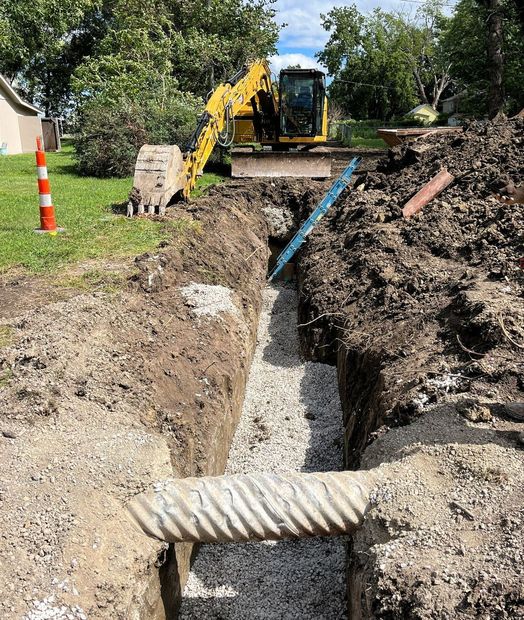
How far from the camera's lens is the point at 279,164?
13.7 m

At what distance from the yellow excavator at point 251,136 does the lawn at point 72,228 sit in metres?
0.93

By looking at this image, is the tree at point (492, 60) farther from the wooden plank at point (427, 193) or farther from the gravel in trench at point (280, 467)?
the gravel in trench at point (280, 467)

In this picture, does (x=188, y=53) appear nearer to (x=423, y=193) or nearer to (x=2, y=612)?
(x=423, y=193)

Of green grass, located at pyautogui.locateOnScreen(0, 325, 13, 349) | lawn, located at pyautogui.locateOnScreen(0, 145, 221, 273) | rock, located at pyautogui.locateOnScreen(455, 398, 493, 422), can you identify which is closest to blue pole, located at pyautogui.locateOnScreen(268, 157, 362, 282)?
lawn, located at pyautogui.locateOnScreen(0, 145, 221, 273)

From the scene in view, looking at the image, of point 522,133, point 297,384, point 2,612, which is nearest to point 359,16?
point 522,133

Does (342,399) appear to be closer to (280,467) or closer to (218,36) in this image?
(280,467)

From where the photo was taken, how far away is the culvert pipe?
3.59 m

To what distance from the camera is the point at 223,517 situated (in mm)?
3613

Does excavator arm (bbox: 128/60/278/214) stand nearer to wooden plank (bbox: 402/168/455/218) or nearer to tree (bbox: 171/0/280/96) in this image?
wooden plank (bbox: 402/168/455/218)

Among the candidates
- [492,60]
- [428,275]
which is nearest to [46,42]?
[492,60]

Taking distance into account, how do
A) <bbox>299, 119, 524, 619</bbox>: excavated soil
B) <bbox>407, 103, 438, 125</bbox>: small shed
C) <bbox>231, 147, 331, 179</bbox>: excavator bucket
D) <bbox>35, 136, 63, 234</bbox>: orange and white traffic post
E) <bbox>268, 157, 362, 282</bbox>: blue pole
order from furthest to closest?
<bbox>407, 103, 438, 125</bbox>: small shed
<bbox>231, 147, 331, 179</bbox>: excavator bucket
<bbox>268, 157, 362, 282</bbox>: blue pole
<bbox>35, 136, 63, 234</bbox>: orange and white traffic post
<bbox>299, 119, 524, 619</bbox>: excavated soil

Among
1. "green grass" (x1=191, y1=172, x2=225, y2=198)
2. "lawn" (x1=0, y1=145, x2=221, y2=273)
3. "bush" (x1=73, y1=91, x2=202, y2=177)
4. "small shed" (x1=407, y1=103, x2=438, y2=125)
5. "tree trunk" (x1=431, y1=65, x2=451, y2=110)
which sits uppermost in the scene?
"tree trunk" (x1=431, y1=65, x2=451, y2=110)

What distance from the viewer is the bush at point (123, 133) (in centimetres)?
1522

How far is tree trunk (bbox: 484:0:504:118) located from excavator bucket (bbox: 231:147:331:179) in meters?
13.5
